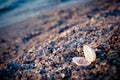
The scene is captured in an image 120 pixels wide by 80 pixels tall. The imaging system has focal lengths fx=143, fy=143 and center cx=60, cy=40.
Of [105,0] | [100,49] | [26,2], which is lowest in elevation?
[100,49]

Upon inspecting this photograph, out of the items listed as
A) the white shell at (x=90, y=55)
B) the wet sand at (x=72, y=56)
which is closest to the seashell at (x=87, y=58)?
the white shell at (x=90, y=55)

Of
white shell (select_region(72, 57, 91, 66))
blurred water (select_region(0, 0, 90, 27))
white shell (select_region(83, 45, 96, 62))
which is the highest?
blurred water (select_region(0, 0, 90, 27))

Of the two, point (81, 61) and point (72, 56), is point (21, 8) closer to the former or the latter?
point (72, 56)

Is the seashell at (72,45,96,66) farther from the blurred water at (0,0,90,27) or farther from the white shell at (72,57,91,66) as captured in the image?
the blurred water at (0,0,90,27)

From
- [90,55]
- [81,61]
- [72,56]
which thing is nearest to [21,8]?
[72,56]

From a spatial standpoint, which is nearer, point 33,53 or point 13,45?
point 33,53

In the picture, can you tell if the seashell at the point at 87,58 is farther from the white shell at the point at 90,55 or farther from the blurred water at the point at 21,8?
the blurred water at the point at 21,8

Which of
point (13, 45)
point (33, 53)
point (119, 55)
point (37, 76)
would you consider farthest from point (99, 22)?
point (13, 45)

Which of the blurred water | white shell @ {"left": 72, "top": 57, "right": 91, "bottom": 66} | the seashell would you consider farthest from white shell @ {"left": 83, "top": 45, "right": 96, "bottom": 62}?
the blurred water

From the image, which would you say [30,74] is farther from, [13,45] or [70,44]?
[13,45]
